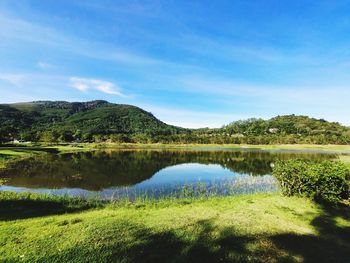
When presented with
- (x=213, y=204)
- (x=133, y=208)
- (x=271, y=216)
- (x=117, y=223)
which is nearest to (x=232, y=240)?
(x=271, y=216)

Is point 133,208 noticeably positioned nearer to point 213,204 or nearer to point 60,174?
point 213,204

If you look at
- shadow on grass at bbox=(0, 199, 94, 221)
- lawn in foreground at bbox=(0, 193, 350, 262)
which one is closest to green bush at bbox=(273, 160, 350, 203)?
lawn in foreground at bbox=(0, 193, 350, 262)

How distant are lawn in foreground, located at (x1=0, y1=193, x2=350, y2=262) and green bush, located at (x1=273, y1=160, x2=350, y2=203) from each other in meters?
0.87

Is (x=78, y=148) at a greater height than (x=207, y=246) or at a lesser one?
greater

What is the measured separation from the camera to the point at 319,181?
14609mm

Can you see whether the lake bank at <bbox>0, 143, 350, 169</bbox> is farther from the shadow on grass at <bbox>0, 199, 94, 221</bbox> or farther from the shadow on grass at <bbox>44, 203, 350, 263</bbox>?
the shadow on grass at <bbox>44, 203, 350, 263</bbox>

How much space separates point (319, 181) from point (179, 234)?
9686 millimetres

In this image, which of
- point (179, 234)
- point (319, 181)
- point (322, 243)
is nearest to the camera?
point (322, 243)

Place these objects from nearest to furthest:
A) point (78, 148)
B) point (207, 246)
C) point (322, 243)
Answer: point (207, 246) < point (322, 243) < point (78, 148)

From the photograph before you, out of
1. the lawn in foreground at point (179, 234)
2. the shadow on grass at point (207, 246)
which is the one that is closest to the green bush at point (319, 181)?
the lawn in foreground at point (179, 234)

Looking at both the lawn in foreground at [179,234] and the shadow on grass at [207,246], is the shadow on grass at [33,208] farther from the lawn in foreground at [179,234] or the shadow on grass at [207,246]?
the shadow on grass at [207,246]

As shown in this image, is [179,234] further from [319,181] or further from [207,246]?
[319,181]

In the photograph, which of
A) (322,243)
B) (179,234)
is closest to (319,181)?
(322,243)

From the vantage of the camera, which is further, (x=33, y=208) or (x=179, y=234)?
(x=33, y=208)
